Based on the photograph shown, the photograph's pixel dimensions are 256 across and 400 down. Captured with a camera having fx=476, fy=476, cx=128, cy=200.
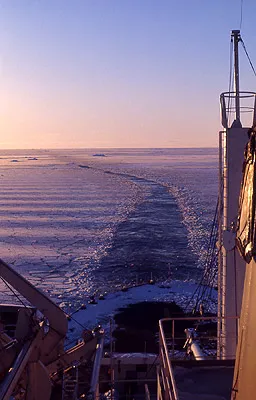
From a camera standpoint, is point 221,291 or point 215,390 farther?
point 221,291

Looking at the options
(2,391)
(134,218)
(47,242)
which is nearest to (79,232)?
(47,242)

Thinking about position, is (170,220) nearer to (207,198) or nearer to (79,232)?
(79,232)

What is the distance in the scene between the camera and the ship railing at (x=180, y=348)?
418 centimetres

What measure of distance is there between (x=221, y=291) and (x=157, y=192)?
35814 millimetres

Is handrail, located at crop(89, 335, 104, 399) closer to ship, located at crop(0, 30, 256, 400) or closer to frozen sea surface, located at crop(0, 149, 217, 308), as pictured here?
ship, located at crop(0, 30, 256, 400)

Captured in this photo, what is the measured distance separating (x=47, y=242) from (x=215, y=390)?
1985 centimetres

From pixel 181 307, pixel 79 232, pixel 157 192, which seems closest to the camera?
pixel 181 307

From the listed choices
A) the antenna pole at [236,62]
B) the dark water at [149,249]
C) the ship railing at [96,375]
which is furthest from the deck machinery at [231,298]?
the dark water at [149,249]

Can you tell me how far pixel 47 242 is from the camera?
2409cm

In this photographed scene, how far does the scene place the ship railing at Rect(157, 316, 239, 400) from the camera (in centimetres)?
418

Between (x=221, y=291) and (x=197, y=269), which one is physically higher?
(x=221, y=291)

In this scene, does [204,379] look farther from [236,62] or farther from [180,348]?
[180,348]

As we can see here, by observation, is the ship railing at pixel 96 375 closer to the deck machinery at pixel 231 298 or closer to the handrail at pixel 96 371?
the handrail at pixel 96 371

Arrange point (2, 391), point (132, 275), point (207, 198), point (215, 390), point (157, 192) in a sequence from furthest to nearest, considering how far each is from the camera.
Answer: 1. point (157, 192)
2. point (207, 198)
3. point (132, 275)
4. point (2, 391)
5. point (215, 390)
